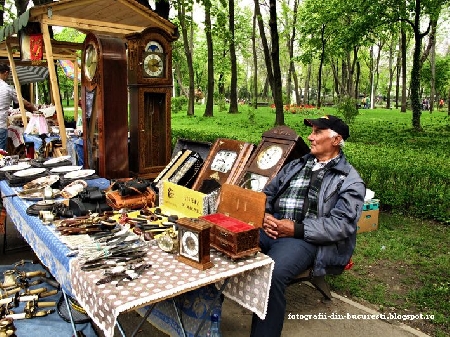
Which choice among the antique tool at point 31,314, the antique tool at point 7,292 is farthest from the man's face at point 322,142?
the antique tool at point 7,292

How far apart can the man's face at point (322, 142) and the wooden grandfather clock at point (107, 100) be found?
2.54 metres

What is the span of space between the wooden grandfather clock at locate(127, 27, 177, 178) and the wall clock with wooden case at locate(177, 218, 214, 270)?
298 centimetres

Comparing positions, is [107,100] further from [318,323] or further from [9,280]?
[318,323]

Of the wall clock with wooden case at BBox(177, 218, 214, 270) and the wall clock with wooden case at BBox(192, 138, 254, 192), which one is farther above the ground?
the wall clock with wooden case at BBox(192, 138, 254, 192)

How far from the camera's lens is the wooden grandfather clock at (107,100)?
15.4 feet

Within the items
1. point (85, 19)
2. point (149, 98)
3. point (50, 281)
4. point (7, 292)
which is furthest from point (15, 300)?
point (85, 19)

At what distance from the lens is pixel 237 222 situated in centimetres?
253

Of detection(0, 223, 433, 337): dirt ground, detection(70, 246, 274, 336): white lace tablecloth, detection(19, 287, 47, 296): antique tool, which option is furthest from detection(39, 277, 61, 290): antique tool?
detection(70, 246, 274, 336): white lace tablecloth

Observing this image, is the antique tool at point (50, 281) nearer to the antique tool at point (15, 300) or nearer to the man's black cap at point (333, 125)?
the antique tool at point (15, 300)

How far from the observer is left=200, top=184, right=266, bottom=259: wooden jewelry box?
2.32 meters

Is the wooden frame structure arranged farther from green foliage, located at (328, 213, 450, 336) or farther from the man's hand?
green foliage, located at (328, 213, 450, 336)

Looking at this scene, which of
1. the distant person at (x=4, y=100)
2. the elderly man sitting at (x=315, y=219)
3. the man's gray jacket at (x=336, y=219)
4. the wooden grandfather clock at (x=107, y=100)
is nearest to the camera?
the elderly man sitting at (x=315, y=219)

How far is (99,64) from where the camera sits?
468 cm

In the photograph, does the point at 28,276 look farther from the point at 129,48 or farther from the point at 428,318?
the point at 428,318
